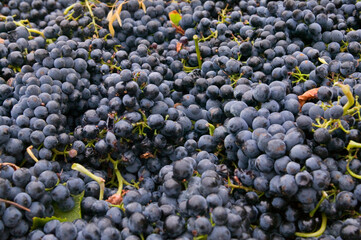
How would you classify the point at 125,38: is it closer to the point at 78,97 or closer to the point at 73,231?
the point at 78,97

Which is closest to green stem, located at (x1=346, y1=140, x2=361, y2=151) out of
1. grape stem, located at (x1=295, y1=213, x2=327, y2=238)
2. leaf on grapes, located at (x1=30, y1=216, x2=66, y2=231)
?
grape stem, located at (x1=295, y1=213, x2=327, y2=238)

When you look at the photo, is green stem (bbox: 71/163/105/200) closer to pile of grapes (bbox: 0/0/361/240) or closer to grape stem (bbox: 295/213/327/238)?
pile of grapes (bbox: 0/0/361/240)

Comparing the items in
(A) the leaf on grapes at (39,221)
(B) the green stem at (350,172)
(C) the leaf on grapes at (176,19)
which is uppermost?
(C) the leaf on grapes at (176,19)

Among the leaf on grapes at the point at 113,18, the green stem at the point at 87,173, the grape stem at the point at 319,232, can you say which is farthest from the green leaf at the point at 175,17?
the grape stem at the point at 319,232

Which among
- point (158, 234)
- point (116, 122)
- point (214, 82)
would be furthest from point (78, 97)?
point (158, 234)

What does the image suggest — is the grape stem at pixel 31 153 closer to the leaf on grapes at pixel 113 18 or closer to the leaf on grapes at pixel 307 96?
the leaf on grapes at pixel 113 18

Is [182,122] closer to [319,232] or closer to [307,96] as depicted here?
[307,96]

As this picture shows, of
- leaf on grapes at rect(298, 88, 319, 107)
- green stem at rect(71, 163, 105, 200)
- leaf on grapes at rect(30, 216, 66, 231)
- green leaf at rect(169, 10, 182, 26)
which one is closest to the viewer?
leaf on grapes at rect(30, 216, 66, 231)
